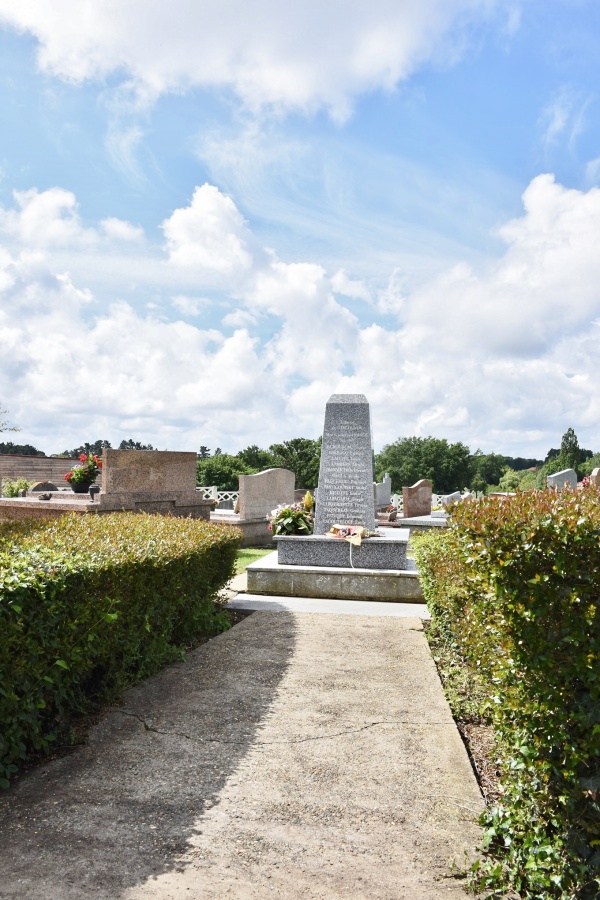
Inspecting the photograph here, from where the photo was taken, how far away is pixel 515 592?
2705 millimetres

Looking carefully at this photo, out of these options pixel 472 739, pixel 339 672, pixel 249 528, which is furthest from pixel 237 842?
pixel 249 528

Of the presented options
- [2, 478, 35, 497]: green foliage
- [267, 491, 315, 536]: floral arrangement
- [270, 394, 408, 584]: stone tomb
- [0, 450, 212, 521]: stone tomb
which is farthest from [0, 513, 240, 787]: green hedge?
[2, 478, 35, 497]: green foliage

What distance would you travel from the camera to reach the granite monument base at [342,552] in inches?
366

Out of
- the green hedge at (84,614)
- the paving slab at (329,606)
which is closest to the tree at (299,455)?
the paving slab at (329,606)

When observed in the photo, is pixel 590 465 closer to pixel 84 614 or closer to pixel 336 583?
pixel 336 583

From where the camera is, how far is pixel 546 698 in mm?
2670

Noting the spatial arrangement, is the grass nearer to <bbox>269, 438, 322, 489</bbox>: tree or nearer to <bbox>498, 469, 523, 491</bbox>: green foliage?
<bbox>269, 438, 322, 489</bbox>: tree

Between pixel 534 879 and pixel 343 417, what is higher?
pixel 343 417

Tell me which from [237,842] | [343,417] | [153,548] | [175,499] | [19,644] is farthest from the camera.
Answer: [175,499]

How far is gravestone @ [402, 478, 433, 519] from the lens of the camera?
65.3ft

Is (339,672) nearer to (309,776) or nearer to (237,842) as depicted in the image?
(309,776)

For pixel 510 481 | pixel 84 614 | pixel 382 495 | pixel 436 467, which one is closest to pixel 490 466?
pixel 436 467

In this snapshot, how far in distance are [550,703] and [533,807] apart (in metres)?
0.52

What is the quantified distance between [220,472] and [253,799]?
123ft
